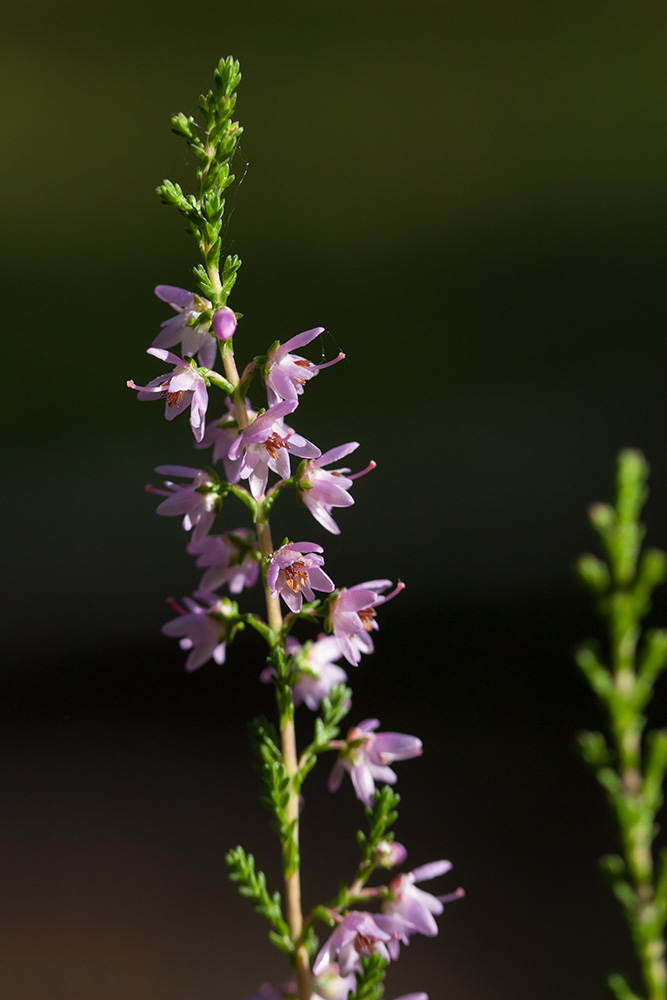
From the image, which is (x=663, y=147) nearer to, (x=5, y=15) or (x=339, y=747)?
(x=5, y=15)

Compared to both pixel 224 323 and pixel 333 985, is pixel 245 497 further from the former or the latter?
pixel 333 985

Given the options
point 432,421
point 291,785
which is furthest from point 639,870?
point 432,421

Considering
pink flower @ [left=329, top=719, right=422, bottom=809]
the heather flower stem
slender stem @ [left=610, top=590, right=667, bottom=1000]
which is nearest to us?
slender stem @ [left=610, top=590, right=667, bottom=1000]

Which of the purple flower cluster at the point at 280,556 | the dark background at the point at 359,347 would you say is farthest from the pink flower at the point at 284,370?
the dark background at the point at 359,347

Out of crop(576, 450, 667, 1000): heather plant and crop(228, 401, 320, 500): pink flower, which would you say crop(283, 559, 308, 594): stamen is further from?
crop(576, 450, 667, 1000): heather plant

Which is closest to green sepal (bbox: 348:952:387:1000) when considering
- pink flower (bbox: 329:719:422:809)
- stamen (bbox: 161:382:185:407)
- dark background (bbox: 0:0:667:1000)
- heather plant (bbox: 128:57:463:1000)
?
heather plant (bbox: 128:57:463:1000)

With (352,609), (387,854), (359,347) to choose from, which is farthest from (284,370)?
(359,347)

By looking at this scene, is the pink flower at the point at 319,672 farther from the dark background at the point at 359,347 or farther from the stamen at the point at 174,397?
the dark background at the point at 359,347
